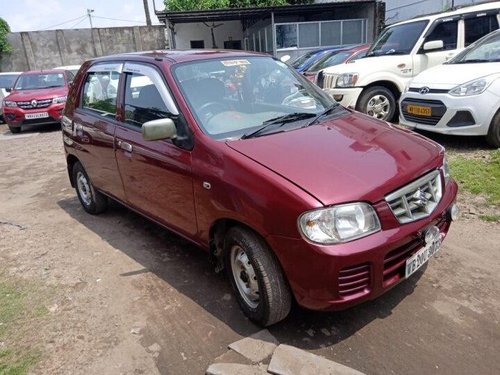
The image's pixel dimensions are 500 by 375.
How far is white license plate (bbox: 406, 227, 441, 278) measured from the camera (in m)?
2.62

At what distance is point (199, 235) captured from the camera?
3.23 m

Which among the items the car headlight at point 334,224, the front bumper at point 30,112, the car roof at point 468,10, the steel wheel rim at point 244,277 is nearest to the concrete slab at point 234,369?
the steel wheel rim at point 244,277

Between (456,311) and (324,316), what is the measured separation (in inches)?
35.4

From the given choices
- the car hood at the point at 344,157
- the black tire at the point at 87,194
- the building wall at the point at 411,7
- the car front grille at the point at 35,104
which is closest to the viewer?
the car hood at the point at 344,157

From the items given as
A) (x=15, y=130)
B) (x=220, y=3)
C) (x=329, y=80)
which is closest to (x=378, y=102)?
(x=329, y=80)

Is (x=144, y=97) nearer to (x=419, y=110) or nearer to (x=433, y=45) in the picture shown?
(x=419, y=110)

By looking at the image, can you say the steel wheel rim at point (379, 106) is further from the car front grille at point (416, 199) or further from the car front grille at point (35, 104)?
the car front grille at point (35, 104)

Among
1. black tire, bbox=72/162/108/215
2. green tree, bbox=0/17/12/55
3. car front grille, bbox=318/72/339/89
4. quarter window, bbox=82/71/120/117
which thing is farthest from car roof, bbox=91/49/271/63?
green tree, bbox=0/17/12/55

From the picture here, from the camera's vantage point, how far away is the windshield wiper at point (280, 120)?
305cm

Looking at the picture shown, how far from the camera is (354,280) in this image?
2434mm

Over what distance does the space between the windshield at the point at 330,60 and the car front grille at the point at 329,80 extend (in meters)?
2.40

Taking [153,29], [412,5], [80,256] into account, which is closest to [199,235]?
[80,256]

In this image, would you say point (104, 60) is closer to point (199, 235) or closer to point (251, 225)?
point (199, 235)

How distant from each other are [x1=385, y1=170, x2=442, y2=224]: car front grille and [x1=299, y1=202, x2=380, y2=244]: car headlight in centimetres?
24
